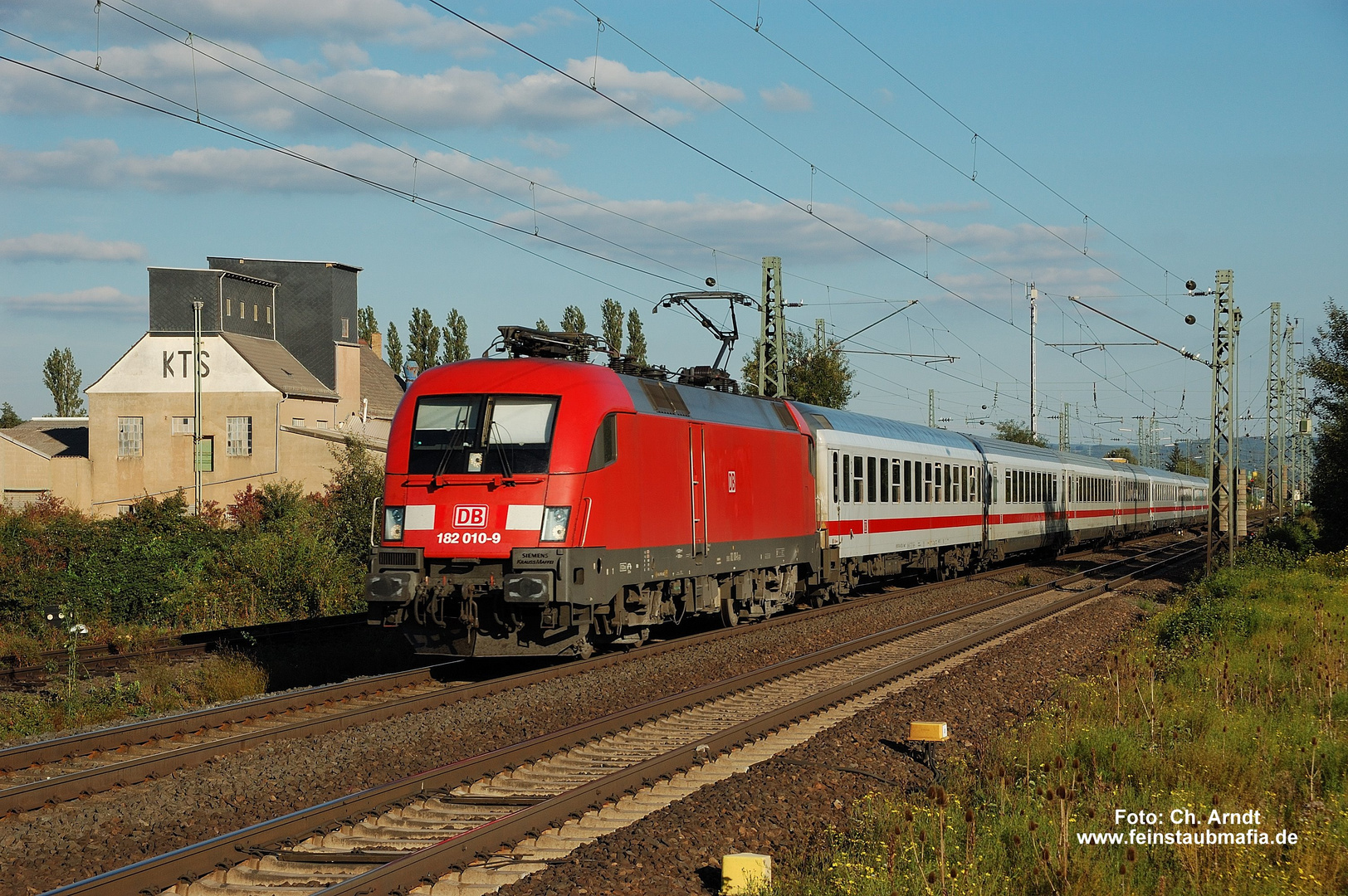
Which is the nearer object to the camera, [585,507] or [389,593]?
[389,593]

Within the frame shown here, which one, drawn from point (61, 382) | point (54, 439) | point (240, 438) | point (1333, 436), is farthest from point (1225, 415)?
point (61, 382)

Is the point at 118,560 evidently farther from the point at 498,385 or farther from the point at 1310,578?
the point at 1310,578

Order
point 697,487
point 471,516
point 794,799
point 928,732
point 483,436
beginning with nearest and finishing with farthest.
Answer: point 794,799 < point 928,732 < point 471,516 < point 483,436 < point 697,487

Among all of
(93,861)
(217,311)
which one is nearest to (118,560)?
(93,861)

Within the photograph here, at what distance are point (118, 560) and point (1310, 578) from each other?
2364 cm

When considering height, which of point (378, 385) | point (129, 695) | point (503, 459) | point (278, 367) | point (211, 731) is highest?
point (378, 385)

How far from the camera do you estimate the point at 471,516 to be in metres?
13.6

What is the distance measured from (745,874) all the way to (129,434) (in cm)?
5313

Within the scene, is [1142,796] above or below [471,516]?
below

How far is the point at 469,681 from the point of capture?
46.2 feet

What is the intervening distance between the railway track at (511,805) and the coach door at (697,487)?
9.27 ft

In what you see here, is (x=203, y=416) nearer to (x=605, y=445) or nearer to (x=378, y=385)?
(x=378, y=385)

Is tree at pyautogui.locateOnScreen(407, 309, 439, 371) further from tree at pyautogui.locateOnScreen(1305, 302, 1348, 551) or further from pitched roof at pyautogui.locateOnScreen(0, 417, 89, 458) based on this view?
tree at pyautogui.locateOnScreen(1305, 302, 1348, 551)

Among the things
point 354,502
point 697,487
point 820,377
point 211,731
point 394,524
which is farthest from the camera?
point 820,377
